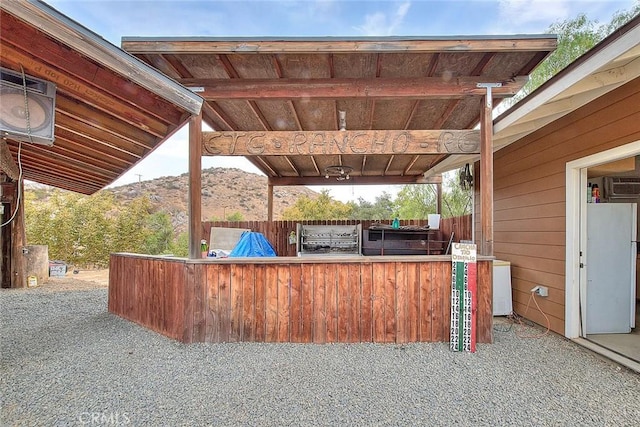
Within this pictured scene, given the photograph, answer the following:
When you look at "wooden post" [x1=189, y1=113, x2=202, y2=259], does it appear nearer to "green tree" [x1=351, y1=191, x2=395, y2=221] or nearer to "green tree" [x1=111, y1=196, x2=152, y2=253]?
"green tree" [x1=111, y1=196, x2=152, y2=253]

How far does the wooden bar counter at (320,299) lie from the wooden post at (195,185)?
217mm

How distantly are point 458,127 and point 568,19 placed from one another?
389 inches

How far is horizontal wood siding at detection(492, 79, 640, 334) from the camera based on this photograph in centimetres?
318

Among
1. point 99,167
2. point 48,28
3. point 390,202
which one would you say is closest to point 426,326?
point 48,28

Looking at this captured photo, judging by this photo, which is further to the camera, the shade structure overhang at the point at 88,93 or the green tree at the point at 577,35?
the green tree at the point at 577,35

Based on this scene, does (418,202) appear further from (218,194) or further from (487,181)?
(218,194)

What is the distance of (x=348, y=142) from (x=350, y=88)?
23.0 inches

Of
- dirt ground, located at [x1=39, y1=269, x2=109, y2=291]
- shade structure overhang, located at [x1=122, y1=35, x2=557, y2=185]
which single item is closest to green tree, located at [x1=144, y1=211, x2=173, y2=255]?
dirt ground, located at [x1=39, y1=269, x2=109, y2=291]

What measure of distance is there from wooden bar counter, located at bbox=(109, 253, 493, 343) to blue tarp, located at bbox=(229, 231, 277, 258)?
7.78ft

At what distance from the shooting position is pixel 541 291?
4.14 m

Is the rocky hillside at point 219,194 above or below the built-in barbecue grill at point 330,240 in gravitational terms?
above

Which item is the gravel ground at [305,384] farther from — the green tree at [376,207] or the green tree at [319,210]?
the green tree at [376,207]

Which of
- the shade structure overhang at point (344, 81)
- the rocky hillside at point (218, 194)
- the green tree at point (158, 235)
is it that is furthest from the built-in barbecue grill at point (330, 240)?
the rocky hillside at point (218, 194)

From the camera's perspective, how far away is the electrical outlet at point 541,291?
408cm
